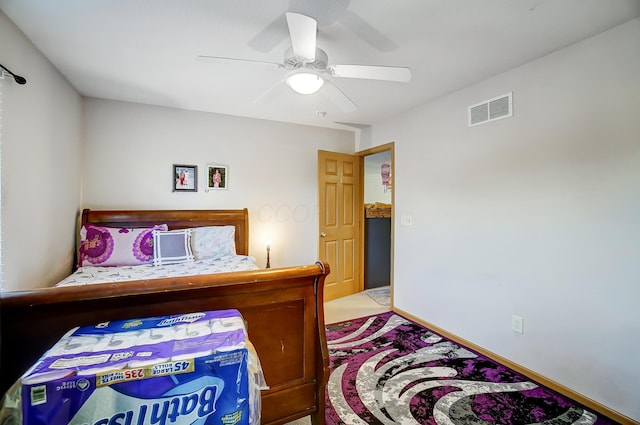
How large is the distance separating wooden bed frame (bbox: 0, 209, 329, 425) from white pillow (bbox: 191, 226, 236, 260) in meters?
1.74

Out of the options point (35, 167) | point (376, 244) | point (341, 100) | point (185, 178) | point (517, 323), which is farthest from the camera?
point (376, 244)

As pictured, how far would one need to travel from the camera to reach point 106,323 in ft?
3.73

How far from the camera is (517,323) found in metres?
2.25

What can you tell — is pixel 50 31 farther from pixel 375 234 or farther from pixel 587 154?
pixel 375 234

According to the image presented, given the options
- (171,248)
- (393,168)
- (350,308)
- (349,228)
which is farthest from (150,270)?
(393,168)

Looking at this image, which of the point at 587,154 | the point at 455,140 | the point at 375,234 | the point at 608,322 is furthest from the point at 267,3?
the point at 375,234

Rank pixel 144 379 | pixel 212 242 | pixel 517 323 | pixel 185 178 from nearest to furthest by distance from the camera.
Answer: pixel 144 379
pixel 517 323
pixel 212 242
pixel 185 178

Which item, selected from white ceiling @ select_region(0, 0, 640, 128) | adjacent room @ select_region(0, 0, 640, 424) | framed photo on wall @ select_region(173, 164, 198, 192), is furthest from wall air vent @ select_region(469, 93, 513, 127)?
framed photo on wall @ select_region(173, 164, 198, 192)

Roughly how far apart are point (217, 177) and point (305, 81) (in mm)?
2022

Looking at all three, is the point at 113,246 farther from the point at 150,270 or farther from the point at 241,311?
the point at 241,311

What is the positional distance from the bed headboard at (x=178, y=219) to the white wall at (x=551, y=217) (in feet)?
7.03

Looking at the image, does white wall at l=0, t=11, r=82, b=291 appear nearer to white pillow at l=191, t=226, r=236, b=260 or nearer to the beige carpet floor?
white pillow at l=191, t=226, r=236, b=260

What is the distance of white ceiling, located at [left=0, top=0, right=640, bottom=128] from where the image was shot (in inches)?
62.1

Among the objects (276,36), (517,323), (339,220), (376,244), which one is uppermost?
(276,36)
